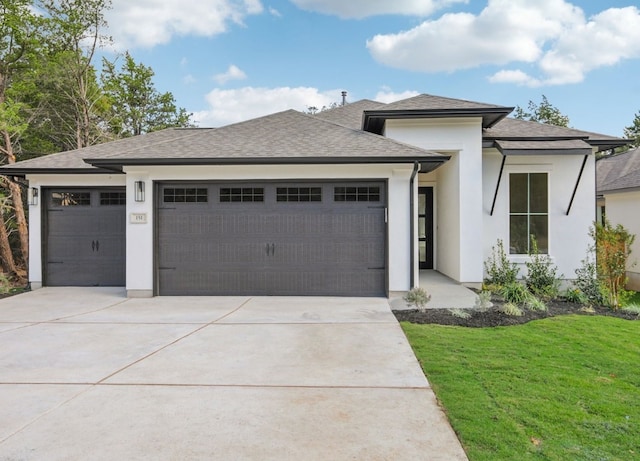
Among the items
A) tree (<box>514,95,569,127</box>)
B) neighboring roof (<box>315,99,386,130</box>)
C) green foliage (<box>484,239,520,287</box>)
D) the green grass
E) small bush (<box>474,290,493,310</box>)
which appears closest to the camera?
the green grass

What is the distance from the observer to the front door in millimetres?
12922

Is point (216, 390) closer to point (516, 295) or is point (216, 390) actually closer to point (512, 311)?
point (512, 311)

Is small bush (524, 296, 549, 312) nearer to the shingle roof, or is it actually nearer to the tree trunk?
the shingle roof

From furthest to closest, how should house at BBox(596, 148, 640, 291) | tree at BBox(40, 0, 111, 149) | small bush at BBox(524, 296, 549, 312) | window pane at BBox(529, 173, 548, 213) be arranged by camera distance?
tree at BBox(40, 0, 111, 149), house at BBox(596, 148, 640, 291), window pane at BBox(529, 173, 548, 213), small bush at BBox(524, 296, 549, 312)

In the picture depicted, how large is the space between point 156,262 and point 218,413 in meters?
6.17

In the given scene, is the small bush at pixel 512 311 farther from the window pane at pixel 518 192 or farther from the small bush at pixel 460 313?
the window pane at pixel 518 192

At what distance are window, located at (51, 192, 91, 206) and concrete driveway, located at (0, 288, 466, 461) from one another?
4.10 metres

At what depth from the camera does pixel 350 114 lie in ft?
46.2

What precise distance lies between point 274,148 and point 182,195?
2224 mm

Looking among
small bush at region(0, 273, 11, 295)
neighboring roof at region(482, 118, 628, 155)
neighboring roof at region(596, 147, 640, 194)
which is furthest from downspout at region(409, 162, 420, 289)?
small bush at region(0, 273, 11, 295)

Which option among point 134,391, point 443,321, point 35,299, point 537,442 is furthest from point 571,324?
point 35,299

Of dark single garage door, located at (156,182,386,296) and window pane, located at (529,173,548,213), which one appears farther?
window pane, located at (529,173,548,213)

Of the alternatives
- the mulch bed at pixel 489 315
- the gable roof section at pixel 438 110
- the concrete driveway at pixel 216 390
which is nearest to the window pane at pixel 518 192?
the gable roof section at pixel 438 110

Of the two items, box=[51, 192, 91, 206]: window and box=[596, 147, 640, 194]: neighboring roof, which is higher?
box=[596, 147, 640, 194]: neighboring roof
